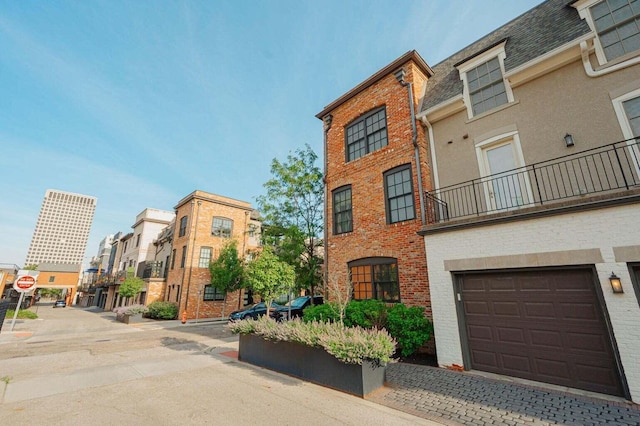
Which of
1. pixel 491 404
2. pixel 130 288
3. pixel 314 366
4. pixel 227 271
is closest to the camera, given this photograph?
pixel 491 404

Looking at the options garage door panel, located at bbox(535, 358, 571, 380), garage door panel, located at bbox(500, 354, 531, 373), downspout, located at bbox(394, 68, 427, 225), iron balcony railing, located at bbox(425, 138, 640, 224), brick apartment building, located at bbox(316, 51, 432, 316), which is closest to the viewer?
garage door panel, located at bbox(535, 358, 571, 380)

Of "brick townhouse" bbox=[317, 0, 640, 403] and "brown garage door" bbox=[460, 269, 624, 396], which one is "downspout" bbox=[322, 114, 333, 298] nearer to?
"brick townhouse" bbox=[317, 0, 640, 403]

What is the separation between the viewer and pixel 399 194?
32.4ft

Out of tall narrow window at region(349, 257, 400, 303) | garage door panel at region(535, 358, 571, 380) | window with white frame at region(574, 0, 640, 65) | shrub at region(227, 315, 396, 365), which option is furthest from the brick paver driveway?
window with white frame at region(574, 0, 640, 65)

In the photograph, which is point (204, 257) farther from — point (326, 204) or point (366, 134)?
point (366, 134)

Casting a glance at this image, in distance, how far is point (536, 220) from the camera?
20.0 feet

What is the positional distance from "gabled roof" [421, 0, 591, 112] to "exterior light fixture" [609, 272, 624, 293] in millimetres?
6083

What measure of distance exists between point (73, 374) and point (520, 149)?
13273mm

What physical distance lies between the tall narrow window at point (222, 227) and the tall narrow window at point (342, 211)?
15.6 metres

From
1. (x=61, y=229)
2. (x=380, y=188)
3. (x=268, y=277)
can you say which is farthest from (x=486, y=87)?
(x=61, y=229)

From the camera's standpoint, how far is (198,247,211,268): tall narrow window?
22.6m

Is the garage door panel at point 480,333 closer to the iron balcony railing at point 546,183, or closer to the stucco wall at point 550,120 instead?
the iron balcony railing at point 546,183

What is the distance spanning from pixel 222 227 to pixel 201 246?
2.61m

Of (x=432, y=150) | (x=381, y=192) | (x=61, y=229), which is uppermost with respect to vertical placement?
(x=61, y=229)
